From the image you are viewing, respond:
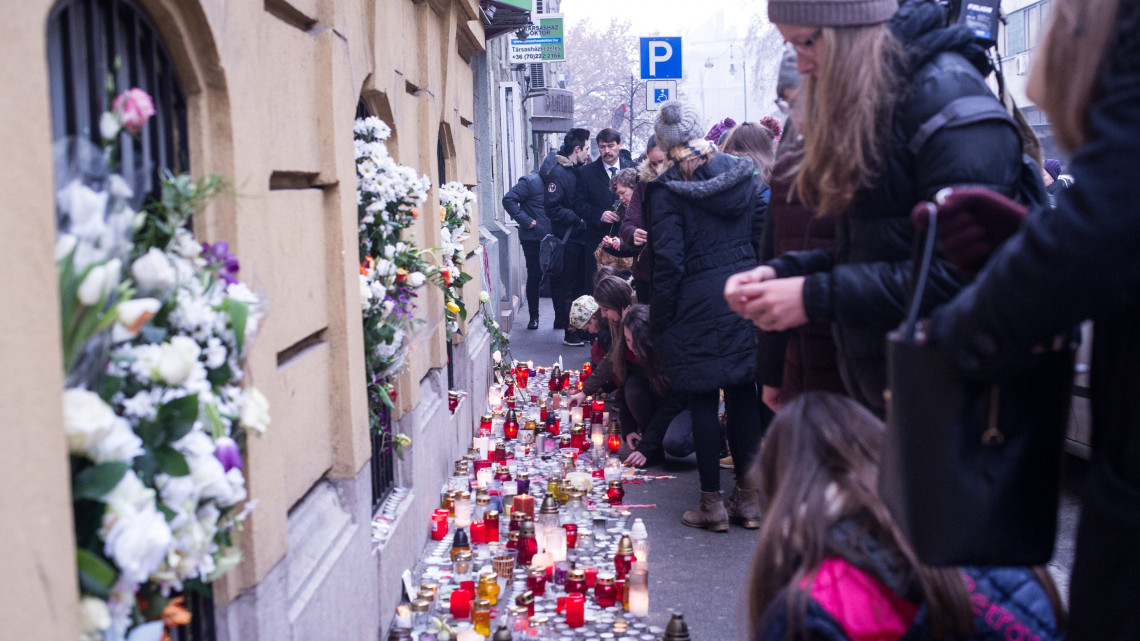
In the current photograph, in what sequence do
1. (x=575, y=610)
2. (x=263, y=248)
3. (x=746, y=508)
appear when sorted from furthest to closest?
1. (x=746, y=508)
2. (x=575, y=610)
3. (x=263, y=248)

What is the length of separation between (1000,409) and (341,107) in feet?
9.69


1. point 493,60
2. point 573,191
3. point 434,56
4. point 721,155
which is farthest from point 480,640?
point 493,60

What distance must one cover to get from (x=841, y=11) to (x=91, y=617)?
2029 mm

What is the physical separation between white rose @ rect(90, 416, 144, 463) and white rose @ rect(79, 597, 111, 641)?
9.0 inches

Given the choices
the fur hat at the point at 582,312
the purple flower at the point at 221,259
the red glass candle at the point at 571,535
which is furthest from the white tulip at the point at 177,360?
the fur hat at the point at 582,312

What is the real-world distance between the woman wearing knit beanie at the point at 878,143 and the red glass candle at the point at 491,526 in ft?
10.7

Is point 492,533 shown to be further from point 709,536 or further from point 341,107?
point 341,107

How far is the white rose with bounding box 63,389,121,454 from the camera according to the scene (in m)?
1.82

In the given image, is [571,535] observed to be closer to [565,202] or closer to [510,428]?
[510,428]

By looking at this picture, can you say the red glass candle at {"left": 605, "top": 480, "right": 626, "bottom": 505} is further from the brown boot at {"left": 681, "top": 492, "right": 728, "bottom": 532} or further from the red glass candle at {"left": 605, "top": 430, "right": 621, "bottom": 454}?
the red glass candle at {"left": 605, "top": 430, "right": 621, "bottom": 454}

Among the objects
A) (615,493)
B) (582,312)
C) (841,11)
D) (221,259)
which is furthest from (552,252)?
(221,259)

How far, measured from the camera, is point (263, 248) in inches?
122

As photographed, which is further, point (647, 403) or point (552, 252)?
point (552, 252)

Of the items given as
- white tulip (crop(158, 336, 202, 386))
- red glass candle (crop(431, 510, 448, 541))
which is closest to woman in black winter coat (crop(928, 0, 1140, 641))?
white tulip (crop(158, 336, 202, 386))
